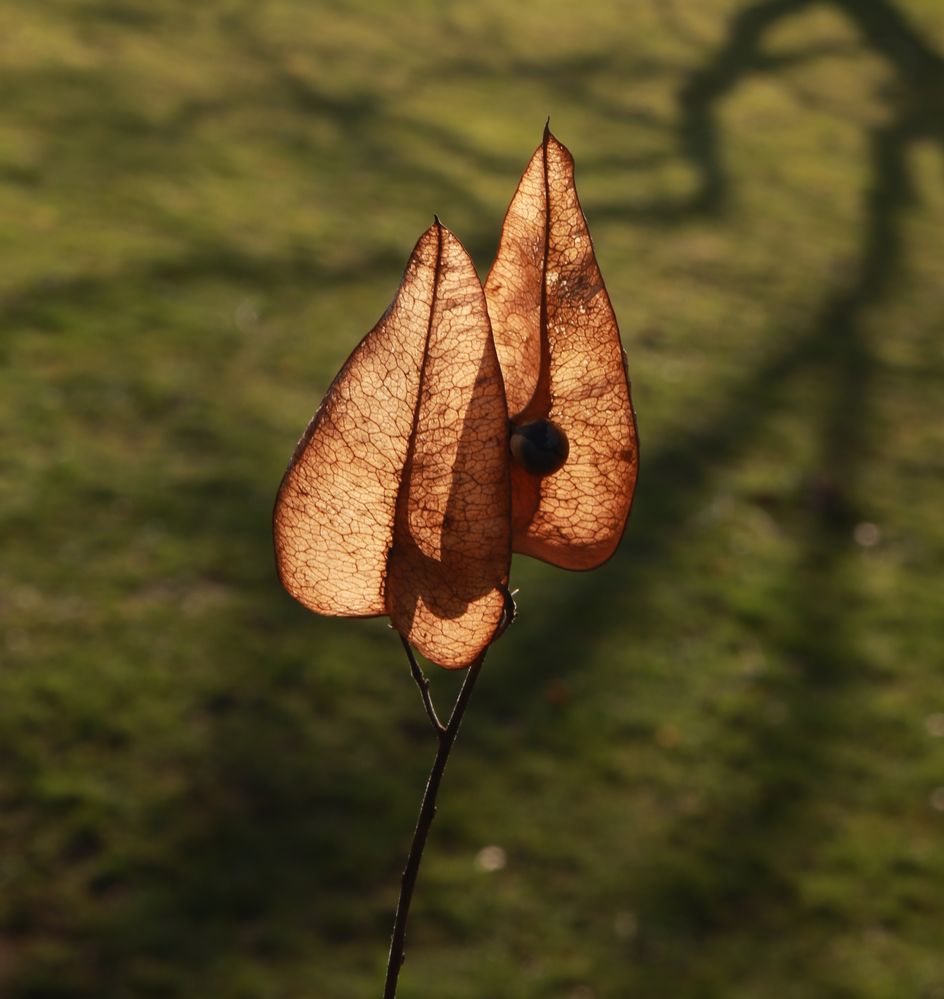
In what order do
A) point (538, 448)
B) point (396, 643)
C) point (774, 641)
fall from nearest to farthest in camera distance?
point (538, 448) → point (396, 643) → point (774, 641)

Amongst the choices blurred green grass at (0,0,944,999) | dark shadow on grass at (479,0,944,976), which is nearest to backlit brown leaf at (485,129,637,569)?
blurred green grass at (0,0,944,999)

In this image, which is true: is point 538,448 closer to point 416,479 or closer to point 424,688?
point 416,479

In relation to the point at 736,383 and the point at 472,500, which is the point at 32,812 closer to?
the point at 472,500

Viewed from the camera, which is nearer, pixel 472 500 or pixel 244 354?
pixel 472 500

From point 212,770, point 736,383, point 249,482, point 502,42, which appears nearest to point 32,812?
point 212,770

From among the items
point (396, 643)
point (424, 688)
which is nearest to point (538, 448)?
point (424, 688)

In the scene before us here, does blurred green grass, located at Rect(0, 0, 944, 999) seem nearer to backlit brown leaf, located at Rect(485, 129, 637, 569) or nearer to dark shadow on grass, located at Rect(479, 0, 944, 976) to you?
dark shadow on grass, located at Rect(479, 0, 944, 976)
